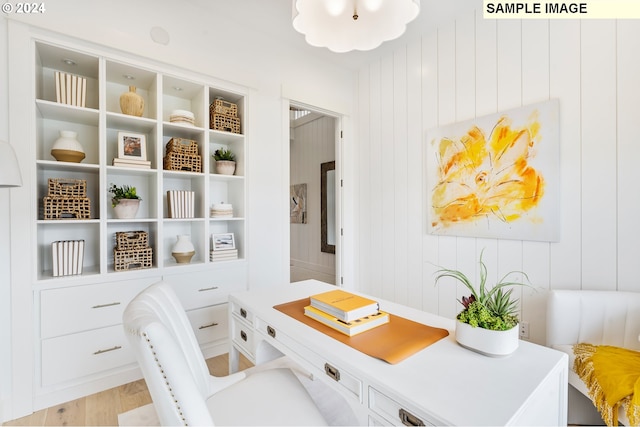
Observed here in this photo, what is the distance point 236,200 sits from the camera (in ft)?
9.35

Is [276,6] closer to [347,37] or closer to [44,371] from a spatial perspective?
[347,37]

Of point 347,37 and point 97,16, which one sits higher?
point 97,16

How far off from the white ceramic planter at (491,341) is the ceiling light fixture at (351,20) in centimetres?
140

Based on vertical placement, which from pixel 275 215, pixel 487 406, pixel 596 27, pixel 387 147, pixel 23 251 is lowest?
pixel 487 406

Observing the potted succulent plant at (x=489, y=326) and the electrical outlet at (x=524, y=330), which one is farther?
the electrical outlet at (x=524, y=330)

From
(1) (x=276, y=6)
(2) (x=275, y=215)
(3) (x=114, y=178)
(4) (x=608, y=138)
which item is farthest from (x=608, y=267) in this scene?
(3) (x=114, y=178)

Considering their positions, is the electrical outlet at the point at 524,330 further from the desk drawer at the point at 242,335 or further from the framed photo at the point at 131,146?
the framed photo at the point at 131,146

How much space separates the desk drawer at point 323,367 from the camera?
97cm

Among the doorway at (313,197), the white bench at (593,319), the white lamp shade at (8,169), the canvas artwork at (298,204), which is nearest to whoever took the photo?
the white lamp shade at (8,169)

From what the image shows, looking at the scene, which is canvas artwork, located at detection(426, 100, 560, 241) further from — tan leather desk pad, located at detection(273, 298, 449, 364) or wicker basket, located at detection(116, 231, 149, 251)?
wicker basket, located at detection(116, 231, 149, 251)

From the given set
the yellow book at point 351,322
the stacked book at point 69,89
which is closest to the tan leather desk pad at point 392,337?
the yellow book at point 351,322

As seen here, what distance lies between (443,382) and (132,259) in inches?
86.7

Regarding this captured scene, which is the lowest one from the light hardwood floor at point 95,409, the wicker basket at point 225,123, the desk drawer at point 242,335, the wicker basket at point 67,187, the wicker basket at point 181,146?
the light hardwood floor at point 95,409

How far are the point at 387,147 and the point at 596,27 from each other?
1740mm
